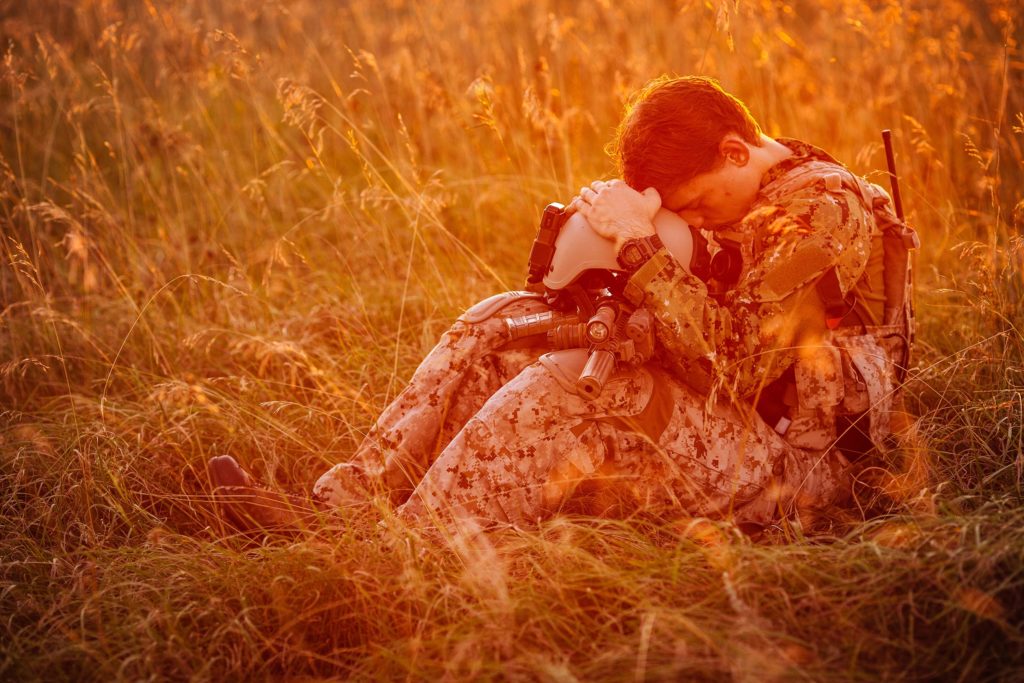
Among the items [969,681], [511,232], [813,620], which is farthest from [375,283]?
[969,681]

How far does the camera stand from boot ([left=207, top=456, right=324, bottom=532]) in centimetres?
231

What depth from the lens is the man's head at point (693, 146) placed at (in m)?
2.37

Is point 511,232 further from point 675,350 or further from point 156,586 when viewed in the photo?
point 156,586

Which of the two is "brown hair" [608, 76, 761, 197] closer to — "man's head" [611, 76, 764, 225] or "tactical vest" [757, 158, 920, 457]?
"man's head" [611, 76, 764, 225]

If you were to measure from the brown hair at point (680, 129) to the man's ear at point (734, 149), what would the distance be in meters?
0.01

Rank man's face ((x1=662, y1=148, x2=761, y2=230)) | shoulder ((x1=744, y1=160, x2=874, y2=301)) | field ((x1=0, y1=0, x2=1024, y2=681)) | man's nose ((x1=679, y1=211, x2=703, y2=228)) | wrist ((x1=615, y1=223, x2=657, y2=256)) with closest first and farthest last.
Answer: field ((x1=0, y1=0, x2=1024, y2=681)), shoulder ((x1=744, y1=160, x2=874, y2=301)), wrist ((x1=615, y1=223, x2=657, y2=256)), man's face ((x1=662, y1=148, x2=761, y2=230)), man's nose ((x1=679, y1=211, x2=703, y2=228))

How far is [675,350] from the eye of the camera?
7.54ft

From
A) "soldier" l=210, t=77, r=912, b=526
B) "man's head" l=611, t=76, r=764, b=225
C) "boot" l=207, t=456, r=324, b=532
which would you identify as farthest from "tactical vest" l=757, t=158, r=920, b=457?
"boot" l=207, t=456, r=324, b=532

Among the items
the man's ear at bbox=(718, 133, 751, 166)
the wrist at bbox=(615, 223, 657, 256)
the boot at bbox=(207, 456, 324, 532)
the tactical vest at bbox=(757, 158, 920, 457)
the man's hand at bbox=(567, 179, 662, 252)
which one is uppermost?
the man's ear at bbox=(718, 133, 751, 166)

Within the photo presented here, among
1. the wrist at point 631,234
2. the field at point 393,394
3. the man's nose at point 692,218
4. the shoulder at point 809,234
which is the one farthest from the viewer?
the man's nose at point 692,218

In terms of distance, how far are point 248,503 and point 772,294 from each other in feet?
4.99

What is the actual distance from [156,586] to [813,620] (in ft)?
5.16

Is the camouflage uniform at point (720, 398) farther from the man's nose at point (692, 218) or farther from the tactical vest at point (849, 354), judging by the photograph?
the man's nose at point (692, 218)

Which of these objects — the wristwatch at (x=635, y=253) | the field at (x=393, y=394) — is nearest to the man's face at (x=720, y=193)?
the wristwatch at (x=635, y=253)
